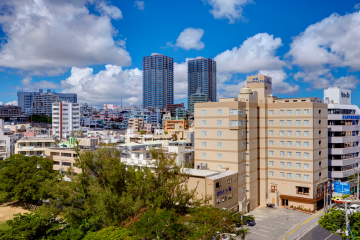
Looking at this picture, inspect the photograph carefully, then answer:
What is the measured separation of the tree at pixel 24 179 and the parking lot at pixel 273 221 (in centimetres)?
3602

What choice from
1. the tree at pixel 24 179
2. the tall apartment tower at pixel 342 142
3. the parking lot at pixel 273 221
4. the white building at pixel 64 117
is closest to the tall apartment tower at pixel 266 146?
the parking lot at pixel 273 221

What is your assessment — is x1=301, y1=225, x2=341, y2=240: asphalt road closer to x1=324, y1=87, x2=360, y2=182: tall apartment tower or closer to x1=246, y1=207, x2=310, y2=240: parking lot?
x1=246, y1=207, x2=310, y2=240: parking lot

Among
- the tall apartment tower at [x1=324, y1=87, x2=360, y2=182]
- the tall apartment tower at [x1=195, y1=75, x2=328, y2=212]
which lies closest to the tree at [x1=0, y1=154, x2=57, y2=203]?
the tall apartment tower at [x1=195, y1=75, x2=328, y2=212]

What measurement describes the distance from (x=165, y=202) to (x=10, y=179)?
35857 millimetres

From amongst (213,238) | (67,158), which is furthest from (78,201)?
(67,158)

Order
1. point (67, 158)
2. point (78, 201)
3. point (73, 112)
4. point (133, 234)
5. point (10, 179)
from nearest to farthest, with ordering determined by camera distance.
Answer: point (133, 234) → point (78, 201) → point (10, 179) → point (67, 158) → point (73, 112)

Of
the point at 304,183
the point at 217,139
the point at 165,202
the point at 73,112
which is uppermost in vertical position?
the point at 73,112

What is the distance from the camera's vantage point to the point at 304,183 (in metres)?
52.8

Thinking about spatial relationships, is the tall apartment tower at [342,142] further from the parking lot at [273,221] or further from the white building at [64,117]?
the white building at [64,117]

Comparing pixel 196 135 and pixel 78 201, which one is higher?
pixel 196 135

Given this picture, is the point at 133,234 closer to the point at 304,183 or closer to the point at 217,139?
the point at 217,139

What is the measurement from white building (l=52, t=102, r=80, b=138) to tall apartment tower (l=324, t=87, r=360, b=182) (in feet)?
292

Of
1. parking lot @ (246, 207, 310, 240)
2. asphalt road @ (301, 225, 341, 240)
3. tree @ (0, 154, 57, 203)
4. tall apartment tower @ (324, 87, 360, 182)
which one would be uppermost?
tall apartment tower @ (324, 87, 360, 182)

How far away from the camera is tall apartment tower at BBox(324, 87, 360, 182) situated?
61031mm
